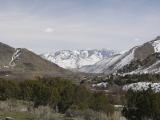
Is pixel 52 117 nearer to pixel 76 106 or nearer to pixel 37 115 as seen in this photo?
pixel 37 115

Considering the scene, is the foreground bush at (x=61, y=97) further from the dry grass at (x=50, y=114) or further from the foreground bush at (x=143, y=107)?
the foreground bush at (x=143, y=107)

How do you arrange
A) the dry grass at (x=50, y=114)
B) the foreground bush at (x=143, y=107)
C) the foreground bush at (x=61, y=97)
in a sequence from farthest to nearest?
1. the foreground bush at (x=61, y=97)
2. the foreground bush at (x=143, y=107)
3. the dry grass at (x=50, y=114)

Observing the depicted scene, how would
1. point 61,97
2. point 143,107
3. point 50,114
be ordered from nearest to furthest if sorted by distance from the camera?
point 50,114
point 143,107
point 61,97

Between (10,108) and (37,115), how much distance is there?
7.16 meters

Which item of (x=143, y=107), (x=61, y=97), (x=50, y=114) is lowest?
(x=50, y=114)

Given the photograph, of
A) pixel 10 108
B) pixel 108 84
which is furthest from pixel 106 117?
pixel 108 84

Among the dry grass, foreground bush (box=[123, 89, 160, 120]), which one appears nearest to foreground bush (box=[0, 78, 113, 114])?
the dry grass

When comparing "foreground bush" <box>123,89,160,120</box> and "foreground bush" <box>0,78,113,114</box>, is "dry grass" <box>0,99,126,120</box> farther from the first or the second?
"foreground bush" <box>0,78,113,114</box>

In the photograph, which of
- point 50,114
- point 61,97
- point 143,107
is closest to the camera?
point 50,114

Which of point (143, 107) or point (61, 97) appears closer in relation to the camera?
point (143, 107)

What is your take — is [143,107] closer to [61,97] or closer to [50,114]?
[50,114]

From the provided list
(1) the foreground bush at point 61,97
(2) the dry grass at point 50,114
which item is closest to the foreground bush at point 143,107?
(2) the dry grass at point 50,114

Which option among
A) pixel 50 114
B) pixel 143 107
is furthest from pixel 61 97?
pixel 143 107

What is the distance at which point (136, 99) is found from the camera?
34.1 m
